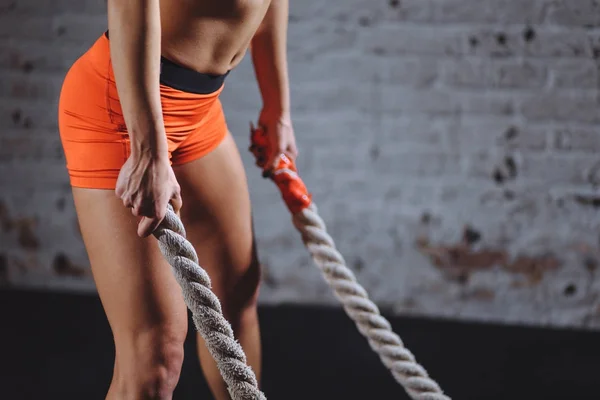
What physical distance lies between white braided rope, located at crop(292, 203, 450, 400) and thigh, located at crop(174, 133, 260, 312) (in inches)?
5.7

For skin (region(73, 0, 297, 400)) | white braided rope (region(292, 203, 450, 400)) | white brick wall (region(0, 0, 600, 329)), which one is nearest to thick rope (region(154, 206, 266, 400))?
skin (region(73, 0, 297, 400))

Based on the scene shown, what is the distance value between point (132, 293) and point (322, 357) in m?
1.02

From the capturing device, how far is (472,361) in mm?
1716

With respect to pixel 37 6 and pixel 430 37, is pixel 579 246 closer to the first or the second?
pixel 430 37

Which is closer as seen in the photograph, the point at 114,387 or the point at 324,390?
the point at 114,387

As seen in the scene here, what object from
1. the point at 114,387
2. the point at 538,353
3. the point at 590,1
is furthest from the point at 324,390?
the point at 590,1

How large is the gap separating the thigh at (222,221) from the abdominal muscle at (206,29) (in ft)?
0.50

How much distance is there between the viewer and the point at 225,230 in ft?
3.09

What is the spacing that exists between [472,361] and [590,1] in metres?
1.05

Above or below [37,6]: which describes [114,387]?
below

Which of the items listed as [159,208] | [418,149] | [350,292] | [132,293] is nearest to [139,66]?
[159,208]

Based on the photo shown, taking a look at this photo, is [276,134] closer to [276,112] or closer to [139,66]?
[276,112]

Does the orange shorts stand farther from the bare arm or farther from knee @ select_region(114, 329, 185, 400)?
knee @ select_region(114, 329, 185, 400)

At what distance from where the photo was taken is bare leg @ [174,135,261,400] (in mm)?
915
